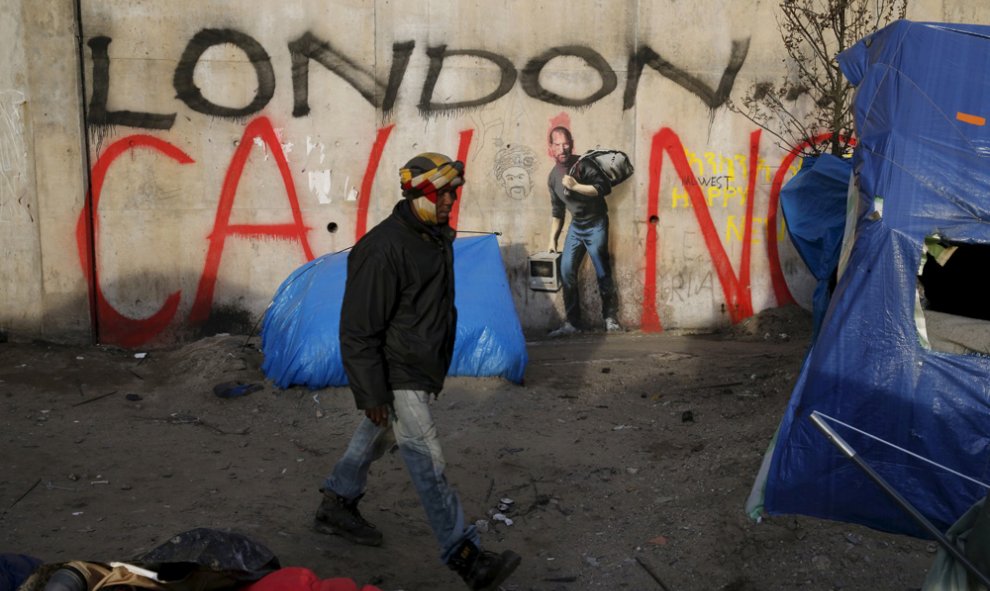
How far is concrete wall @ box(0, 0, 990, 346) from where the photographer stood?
8867 millimetres

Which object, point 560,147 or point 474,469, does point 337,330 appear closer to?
point 474,469

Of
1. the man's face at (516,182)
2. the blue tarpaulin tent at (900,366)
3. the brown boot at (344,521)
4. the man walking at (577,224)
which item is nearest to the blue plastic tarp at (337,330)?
the man's face at (516,182)

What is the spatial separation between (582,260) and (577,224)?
36 centimetres

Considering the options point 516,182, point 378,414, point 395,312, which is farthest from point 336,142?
point 378,414

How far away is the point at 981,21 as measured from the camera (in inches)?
398

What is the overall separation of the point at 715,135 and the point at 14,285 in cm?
674

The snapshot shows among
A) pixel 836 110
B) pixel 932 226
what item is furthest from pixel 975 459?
pixel 836 110

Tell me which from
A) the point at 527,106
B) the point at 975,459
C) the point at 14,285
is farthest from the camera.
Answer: the point at 527,106

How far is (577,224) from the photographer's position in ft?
31.7

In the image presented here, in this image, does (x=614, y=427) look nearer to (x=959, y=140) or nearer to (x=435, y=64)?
(x=959, y=140)

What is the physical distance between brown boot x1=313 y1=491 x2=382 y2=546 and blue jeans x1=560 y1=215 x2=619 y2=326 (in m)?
5.34

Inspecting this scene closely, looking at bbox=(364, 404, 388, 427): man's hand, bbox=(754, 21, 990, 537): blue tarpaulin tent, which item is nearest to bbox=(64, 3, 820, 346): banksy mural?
bbox=(754, 21, 990, 537): blue tarpaulin tent

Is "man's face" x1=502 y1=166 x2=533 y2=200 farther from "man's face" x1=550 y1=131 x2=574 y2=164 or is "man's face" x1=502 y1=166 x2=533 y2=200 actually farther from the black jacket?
the black jacket

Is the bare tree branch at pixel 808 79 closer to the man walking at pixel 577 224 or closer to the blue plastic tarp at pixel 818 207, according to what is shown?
the man walking at pixel 577 224
